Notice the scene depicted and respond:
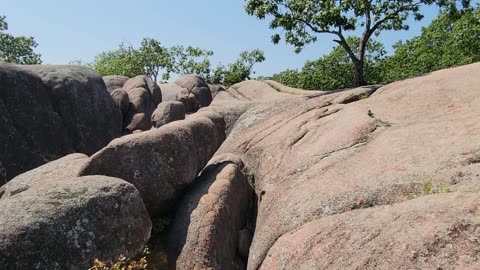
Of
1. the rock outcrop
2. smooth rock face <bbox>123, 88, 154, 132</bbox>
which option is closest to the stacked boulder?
smooth rock face <bbox>123, 88, 154, 132</bbox>

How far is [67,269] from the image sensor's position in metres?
7.91

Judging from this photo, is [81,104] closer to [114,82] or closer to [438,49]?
[114,82]

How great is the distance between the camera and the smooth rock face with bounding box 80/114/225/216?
11039mm

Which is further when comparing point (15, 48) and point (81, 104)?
point (15, 48)

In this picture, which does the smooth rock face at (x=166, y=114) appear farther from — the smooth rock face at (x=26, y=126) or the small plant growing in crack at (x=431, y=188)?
the small plant growing in crack at (x=431, y=188)

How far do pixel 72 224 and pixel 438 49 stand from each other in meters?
47.1

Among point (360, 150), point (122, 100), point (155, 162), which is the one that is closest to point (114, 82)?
point (122, 100)

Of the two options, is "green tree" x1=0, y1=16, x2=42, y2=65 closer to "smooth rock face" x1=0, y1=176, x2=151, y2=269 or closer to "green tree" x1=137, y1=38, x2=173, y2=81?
"green tree" x1=137, y1=38, x2=173, y2=81

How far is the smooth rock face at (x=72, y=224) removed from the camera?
7.59 meters

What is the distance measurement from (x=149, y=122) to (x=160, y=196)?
21903 millimetres

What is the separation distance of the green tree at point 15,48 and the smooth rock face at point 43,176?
7246cm

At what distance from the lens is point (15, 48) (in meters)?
75.0

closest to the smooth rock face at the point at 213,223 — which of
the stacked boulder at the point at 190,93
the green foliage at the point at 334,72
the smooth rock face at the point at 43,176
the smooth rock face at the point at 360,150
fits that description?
the smooth rock face at the point at 360,150

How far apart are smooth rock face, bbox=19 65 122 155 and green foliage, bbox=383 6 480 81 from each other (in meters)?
27.9
